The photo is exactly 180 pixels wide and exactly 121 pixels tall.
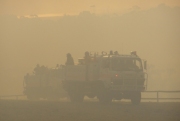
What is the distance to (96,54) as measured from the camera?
122ft

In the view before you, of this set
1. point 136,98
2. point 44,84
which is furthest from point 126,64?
point 44,84

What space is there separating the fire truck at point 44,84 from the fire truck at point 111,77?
10276mm

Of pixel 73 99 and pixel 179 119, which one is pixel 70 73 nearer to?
pixel 73 99

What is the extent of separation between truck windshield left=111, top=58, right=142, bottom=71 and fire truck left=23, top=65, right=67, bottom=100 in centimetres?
1201

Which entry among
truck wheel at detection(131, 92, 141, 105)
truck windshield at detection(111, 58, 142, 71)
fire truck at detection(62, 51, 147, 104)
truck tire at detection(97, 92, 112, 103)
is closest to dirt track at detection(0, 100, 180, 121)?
fire truck at detection(62, 51, 147, 104)

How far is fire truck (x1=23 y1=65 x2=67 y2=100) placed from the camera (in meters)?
47.9

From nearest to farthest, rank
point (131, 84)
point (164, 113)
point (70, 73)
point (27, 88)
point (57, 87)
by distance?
point (164, 113), point (131, 84), point (70, 73), point (57, 87), point (27, 88)

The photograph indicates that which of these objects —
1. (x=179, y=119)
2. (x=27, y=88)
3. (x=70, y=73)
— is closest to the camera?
(x=179, y=119)

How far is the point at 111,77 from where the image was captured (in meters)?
35.0

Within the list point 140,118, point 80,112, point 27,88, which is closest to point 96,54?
point 80,112

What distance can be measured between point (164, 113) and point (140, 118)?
3077 mm

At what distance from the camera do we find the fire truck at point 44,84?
47906mm

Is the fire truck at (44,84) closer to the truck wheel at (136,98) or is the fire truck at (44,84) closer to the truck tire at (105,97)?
the truck tire at (105,97)

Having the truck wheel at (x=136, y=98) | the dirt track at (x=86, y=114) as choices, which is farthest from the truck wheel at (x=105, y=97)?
the dirt track at (x=86, y=114)
